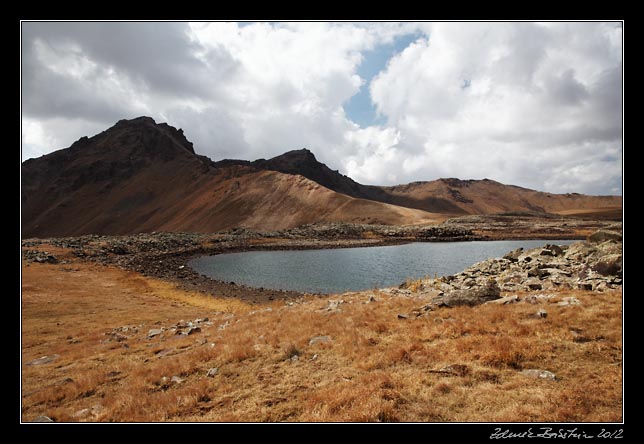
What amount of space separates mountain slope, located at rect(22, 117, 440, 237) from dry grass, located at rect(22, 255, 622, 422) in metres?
108

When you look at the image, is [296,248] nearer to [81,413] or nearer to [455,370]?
[81,413]

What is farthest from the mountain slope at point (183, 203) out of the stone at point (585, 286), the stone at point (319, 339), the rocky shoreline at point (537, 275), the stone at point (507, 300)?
the stone at point (319, 339)

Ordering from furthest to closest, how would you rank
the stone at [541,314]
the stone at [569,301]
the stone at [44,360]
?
the stone at [44,360] → the stone at [569,301] → the stone at [541,314]

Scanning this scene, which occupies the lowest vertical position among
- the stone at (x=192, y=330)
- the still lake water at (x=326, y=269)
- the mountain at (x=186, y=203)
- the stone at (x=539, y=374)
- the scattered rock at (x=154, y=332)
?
the still lake water at (x=326, y=269)

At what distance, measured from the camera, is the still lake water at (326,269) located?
38.9 meters

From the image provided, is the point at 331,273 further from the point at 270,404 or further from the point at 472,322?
the point at 270,404

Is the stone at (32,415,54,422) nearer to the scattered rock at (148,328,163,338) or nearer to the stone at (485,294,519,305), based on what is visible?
the scattered rock at (148,328,163,338)

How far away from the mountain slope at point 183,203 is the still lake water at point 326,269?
197 ft

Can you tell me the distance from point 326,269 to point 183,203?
413 feet

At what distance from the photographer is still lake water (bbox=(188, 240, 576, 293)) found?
128 ft

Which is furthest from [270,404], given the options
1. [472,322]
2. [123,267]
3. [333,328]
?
[123,267]

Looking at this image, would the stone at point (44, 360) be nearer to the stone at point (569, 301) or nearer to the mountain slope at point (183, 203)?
the stone at point (569, 301)

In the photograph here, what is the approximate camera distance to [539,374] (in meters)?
7.68

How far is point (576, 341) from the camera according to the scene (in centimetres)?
924
